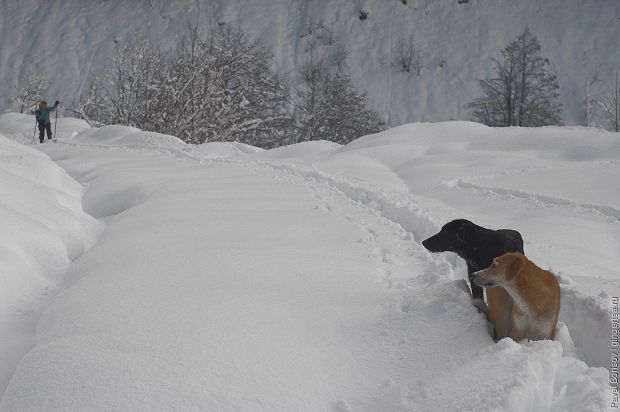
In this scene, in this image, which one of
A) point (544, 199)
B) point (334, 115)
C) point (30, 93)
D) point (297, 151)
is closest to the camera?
point (544, 199)

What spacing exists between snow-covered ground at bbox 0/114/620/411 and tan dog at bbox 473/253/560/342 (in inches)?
3.9

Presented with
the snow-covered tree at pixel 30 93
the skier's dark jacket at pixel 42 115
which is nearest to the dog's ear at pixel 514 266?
the skier's dark jacket at pixel 42 115

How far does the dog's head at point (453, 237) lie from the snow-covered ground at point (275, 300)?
207 mm

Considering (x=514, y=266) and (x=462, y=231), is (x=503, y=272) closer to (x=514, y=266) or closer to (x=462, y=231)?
(x=514, y=266)

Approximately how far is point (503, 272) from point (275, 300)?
4.01 feet

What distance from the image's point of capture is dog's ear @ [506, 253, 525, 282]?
6.84 feet

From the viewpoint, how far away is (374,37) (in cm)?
Result: 4103

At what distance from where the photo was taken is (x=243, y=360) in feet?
7.04

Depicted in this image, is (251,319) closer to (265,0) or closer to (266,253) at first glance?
(266,253)

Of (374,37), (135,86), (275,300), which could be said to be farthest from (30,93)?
(275,300)

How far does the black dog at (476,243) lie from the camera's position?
8.42ft

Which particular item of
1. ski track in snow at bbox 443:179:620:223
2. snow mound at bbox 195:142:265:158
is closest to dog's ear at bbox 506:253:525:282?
ski track in snow at bbox 443:179:620:223

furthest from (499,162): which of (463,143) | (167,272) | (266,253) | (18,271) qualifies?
(18,271)

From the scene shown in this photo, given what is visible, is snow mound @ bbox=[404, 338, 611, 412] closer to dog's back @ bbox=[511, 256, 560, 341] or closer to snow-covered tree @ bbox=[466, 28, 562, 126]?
dog's back @ bbox=[511, 256, 560, 341]
